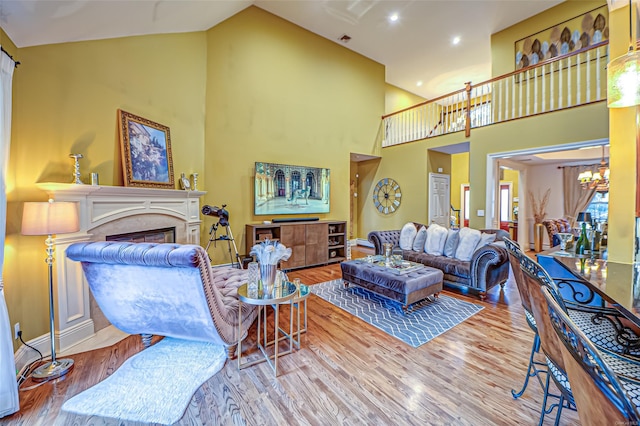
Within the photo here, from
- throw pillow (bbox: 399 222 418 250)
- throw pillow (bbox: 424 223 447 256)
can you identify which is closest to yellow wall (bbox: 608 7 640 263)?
throw pillow (bbox: 424 223 447 256)

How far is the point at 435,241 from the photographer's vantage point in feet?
14.9

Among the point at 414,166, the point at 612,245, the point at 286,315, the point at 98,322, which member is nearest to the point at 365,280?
the point at 286,315

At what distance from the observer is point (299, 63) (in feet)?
19.5

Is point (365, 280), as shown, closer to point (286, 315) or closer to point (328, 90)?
point (286, 315)

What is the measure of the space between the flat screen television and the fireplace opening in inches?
69.0

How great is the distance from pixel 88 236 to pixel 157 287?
1.19m

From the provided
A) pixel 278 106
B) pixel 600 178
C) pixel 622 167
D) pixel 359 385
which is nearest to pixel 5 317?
pixel 359 385

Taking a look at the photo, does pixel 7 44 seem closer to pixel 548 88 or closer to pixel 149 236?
pixel 149 236

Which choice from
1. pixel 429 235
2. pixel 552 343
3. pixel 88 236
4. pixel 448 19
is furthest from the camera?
pixel 448 19

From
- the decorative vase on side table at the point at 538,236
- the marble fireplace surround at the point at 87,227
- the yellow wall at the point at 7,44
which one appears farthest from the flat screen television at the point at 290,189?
the decorative vase on side table at the point at 538,236

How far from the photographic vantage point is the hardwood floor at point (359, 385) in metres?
1.66

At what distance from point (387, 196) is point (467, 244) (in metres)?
3.56

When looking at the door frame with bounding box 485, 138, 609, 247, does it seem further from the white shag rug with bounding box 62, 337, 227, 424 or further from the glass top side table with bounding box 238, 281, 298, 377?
the white shag rug with bounding box 62, 337, 227, 424

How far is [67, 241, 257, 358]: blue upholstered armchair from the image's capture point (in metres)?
1.88
